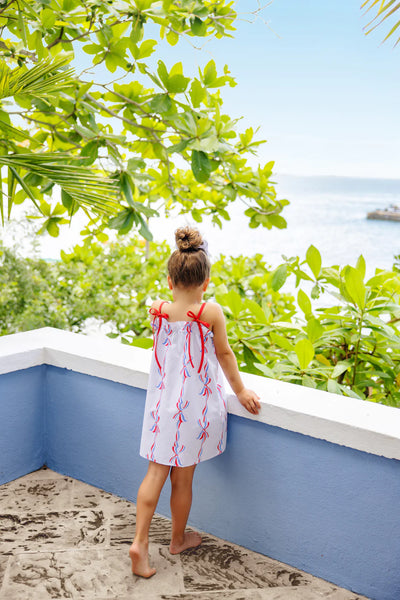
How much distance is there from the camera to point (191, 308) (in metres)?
1.79

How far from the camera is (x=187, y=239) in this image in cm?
177

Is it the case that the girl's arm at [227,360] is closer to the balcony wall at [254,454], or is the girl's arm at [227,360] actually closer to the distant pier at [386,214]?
the balcony wall at [254,454]

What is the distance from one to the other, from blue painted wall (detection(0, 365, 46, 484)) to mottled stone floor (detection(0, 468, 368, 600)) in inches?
7.2

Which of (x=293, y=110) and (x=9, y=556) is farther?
(x=293, y=110)

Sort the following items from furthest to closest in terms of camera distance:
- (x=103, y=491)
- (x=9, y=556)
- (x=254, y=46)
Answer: (x=254, y=46) → (x=103, y=491) → (x=9, y=556)

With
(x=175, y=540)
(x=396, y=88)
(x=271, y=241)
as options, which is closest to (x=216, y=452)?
(x=175, y=540)

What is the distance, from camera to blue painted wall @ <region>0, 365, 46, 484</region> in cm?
230

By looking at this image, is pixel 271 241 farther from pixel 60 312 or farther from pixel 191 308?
pixel 191 308

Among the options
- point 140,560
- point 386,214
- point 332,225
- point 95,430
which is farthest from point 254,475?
point 332,225

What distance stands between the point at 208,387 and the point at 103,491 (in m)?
0.87

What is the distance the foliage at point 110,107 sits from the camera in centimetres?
193

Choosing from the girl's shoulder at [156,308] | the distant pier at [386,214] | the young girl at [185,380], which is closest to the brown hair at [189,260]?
the young girl at [185,380]

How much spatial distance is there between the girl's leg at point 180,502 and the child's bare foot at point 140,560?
14 cm

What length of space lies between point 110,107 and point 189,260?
1211mm
